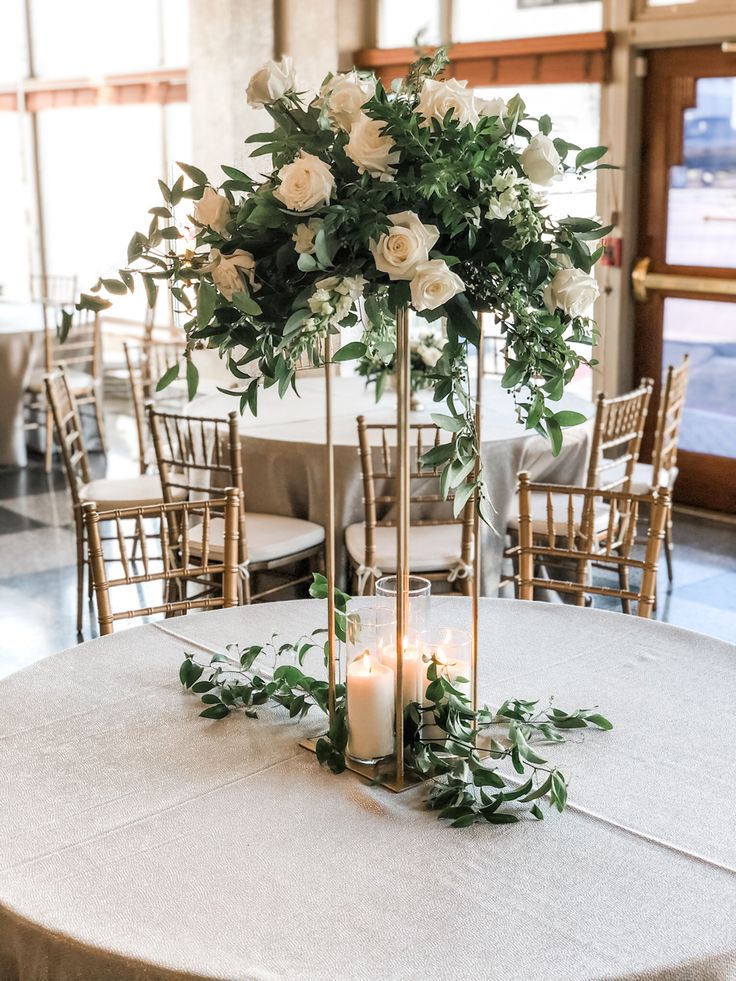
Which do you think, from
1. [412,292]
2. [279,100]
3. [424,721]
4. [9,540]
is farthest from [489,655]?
[9,540]

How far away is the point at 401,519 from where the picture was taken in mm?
1644

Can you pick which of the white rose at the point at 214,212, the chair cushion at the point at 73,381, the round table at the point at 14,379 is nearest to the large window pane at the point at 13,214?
the chair cushion at the point at 73,381

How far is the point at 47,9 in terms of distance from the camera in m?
10.5

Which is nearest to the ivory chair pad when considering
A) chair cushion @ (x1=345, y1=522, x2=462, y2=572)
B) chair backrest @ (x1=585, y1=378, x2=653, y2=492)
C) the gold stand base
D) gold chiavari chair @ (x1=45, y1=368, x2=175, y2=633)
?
gold chiavari chair @ (x1=45, y1=368, x2=175, y2=633)

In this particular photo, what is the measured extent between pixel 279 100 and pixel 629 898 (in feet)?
3.53

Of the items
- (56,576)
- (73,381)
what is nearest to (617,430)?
(56,576)

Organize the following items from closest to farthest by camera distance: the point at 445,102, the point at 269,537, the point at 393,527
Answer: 1. the point at 445,102
2. the point at 269,537
3. the point at 393,527

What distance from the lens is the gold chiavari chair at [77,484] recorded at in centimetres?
437

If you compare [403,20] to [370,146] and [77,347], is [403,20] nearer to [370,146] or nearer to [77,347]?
[77,347]

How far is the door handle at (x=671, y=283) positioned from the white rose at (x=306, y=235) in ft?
16.0

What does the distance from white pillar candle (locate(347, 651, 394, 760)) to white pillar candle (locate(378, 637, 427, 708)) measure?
0.01m

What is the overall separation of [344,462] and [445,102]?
9.00ft

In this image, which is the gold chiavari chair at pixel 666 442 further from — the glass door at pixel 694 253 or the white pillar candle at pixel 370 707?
the white pillar candle at pixel 370 707

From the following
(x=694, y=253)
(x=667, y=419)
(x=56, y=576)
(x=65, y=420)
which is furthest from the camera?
(x=694, y=253)
